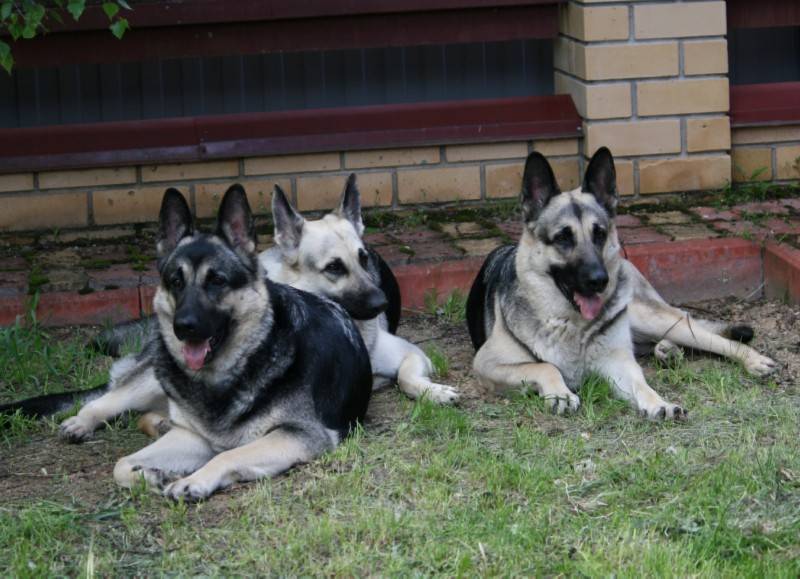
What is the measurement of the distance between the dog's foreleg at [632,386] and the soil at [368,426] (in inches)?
22.1

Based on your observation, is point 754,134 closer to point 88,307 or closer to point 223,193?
point 223,193

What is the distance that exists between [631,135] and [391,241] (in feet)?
5.62

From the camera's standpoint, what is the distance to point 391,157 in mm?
8258

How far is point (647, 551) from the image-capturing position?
13.1ft

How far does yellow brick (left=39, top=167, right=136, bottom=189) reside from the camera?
26.3ft

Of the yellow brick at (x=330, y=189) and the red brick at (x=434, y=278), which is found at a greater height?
the yellow brick at (x=330, y=189)

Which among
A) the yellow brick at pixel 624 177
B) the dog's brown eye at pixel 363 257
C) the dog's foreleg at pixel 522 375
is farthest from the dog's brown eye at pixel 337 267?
the yellow brick at pixel 624 177

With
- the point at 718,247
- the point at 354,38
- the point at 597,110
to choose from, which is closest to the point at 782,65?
the point at 597,110

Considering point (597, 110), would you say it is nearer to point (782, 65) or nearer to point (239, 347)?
point (782, 65)

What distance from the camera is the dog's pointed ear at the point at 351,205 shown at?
6539 millimetres

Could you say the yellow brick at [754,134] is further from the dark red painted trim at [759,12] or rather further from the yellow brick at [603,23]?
the yellow brick at [603,23]

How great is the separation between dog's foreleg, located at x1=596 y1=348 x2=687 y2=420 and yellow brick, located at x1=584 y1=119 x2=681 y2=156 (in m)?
2.50

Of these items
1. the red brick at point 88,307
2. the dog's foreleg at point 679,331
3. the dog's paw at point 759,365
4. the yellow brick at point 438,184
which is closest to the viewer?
the dog's paw at point 759,365

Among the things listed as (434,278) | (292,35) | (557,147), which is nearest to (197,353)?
(434,278)
